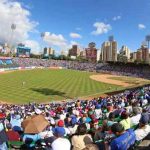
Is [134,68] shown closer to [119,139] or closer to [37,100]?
[37,100]

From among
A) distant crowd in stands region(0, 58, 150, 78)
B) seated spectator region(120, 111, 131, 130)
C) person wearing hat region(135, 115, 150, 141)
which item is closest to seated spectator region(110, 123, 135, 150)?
person wearing hat region(135, 115, 150, 141)

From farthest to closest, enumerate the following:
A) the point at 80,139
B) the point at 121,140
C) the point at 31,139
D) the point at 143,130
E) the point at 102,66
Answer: the point at 102,66 < the point at 31,139 < the point at 143,130 < the point at 80,139 < the point at 121,140

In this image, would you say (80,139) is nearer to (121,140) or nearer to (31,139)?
(121,140)

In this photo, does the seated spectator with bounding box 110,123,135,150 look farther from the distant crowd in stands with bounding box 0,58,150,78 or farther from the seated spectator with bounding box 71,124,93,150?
the distant crowd in stands with bounding box 0,58,150,78

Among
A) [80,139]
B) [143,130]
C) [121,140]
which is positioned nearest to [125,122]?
[143,130]

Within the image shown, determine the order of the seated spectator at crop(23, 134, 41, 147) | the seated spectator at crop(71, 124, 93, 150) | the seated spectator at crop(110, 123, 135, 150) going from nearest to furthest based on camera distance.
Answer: the seated spectator at crop(110, 123, 135, 150), the seated spectator at crop(71, 124, 93, 150), the seated spectator at crop(23, 134, 41, 147)

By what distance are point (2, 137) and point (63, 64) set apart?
121m

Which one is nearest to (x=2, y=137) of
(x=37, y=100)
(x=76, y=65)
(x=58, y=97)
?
(x=37, y=100)

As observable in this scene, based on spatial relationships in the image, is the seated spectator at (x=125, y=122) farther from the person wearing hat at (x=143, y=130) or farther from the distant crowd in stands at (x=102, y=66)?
the distant crowd in stands at (x=102, y=66)

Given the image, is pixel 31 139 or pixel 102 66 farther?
Answer: pixel 102 66

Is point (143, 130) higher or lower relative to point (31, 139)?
higher

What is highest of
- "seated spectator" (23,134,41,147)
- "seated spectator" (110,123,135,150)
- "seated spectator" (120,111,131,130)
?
"seated spectator" (110,123,135,150)

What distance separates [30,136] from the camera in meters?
10.6

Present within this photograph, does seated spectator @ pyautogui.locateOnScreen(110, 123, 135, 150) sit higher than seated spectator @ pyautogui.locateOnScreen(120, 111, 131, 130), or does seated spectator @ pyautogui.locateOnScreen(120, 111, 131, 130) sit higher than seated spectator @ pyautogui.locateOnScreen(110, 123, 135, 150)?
seated spectator @ pyautogui.locateOnScreen(110, 123, 135, 150)
